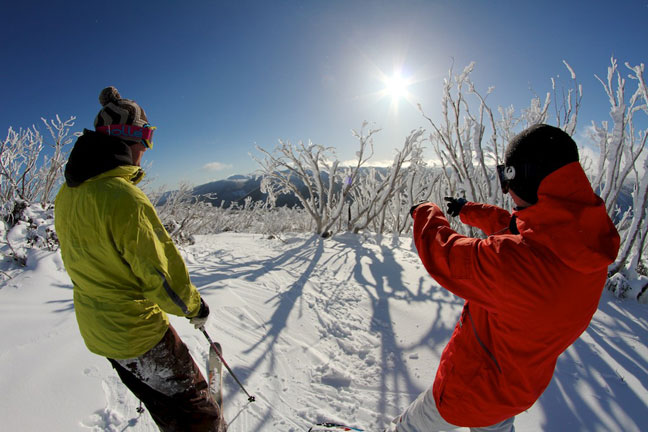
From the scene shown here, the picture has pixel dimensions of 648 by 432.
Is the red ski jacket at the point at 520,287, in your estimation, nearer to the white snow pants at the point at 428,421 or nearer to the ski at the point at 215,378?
the white snow pants at the point at 428,421

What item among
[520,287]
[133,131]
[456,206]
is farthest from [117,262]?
[456,206]

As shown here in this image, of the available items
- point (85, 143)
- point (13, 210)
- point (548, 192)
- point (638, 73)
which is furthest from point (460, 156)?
point (13, 210)

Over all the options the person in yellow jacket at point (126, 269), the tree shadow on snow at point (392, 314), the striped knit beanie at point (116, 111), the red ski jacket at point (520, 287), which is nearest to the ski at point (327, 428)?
the tree shadow on snow at point (392, 314)

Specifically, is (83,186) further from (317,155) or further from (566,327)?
(317,155)

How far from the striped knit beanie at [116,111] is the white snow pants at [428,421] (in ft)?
6.24

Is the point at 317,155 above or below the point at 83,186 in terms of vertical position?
above

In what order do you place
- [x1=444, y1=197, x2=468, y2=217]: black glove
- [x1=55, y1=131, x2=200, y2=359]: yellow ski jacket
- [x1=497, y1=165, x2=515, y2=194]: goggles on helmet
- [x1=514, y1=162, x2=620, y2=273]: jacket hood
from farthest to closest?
1. [x1=444, y1=197, x2=468, y2=217]: black glove
2. [x1=55, y1=131, x2=200, y2=359]: yellow ski jacket
3. [x1=497, y1=165, x2=515, y2=194]: goggles on helmet
4. [x1=514, y1=162, x2=620, y2=273]: jacket hood

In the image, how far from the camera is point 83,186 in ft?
3.59

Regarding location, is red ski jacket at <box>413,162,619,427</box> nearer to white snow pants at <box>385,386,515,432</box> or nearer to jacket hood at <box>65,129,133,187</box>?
white snow pants at <box>385,386,515,432</box>

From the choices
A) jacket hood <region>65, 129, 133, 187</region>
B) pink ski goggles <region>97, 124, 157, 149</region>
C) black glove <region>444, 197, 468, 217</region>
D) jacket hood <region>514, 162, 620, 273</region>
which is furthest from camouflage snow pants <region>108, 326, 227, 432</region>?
black glove <region>444, 197, 468, 217</region>

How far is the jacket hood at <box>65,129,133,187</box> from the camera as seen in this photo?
42.9 inches

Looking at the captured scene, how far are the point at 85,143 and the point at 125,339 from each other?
0.87m

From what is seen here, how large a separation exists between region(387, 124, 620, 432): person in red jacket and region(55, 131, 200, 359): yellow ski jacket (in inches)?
42.9

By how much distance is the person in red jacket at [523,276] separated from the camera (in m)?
0.78
